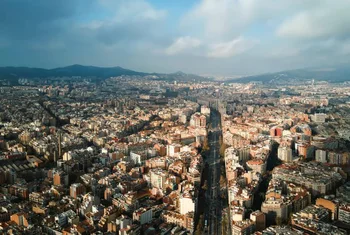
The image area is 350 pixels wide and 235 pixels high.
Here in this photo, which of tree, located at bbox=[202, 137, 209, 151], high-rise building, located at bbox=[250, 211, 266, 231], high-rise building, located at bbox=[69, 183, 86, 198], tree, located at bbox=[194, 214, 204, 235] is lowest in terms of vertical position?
tree, located at bbox=[194, 214, 204, 235]

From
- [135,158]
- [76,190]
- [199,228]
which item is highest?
[135,158]

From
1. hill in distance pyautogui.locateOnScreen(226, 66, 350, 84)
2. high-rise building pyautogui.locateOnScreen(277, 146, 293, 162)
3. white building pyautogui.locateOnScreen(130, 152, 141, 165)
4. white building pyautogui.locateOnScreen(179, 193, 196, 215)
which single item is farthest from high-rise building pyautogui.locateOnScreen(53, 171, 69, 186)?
hill in distance pyautogui.locateOnScreen(226, 66, 350, 84)

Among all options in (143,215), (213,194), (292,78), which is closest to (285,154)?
(213,194)

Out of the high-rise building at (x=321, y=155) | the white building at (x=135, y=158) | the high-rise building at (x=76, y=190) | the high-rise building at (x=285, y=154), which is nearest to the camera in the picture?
the high-rise building at (x=76, y=190)

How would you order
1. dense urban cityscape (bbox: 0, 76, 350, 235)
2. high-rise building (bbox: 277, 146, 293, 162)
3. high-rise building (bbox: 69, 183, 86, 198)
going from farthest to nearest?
high-rise building (bbox: 277, 146, 293, 162) < high-rise building (bbox: 69, 183, 86, 198) < dense urban cityscape (bbox: 0, 76, 350, 235)

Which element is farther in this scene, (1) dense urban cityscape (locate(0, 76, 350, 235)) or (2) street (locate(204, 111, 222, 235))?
(2) street (locate(204, 111, 222, 235))

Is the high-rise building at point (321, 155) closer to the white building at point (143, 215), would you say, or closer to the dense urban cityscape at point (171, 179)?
the dense urban cityscape at point (171, 179)

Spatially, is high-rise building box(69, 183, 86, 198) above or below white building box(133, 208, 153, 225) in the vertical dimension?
above

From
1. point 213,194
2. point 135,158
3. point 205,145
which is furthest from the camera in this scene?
point 205,145

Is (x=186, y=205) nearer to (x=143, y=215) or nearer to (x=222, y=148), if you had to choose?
(x=143, y=215)

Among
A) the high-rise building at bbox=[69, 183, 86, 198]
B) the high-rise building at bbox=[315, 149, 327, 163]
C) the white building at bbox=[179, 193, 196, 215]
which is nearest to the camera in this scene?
the white building at bbox=[179, 193, 196, 215]

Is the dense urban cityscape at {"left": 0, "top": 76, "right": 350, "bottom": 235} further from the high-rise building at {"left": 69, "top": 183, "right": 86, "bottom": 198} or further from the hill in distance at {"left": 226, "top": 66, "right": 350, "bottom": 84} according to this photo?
the hill in distance at {"left": 226, "top": 66, "right": 350, "bottom": 84}

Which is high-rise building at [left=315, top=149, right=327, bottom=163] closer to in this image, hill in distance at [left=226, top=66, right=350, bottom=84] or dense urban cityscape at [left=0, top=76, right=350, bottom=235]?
dense urban cityscape at [left=0, top=76, right=350, bottom=235]

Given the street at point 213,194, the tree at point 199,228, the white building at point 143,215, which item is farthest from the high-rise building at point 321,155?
the white building at point 143,215
